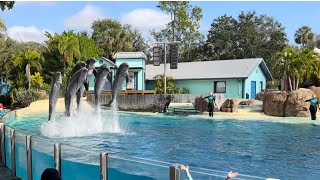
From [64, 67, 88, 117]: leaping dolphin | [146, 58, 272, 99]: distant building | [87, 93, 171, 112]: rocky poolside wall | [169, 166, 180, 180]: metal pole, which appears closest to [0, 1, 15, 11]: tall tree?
[64, 67, 88, 117]: leaping dolphin

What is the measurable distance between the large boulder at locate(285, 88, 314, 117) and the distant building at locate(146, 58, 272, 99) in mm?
13020

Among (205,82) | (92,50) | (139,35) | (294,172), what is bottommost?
(294,172)

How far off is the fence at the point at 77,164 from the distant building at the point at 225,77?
32402mm

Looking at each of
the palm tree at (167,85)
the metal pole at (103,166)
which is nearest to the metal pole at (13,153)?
the metal pole at (103,166)

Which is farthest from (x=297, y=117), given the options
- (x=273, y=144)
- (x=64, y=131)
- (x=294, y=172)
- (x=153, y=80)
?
(x=153, y=80)

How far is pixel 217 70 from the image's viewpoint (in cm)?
4228

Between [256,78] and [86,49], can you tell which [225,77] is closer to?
[256,78]

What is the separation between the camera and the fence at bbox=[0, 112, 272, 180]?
4.33m

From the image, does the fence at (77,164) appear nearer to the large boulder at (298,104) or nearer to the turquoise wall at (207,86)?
the large boulder at (298,104)

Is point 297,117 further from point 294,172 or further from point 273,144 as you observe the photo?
point 294,172

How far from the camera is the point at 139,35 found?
2753 inches

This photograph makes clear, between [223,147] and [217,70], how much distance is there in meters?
29.6

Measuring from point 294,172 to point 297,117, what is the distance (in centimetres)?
1645

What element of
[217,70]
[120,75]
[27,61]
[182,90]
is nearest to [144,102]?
[120,75]
